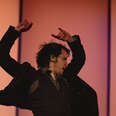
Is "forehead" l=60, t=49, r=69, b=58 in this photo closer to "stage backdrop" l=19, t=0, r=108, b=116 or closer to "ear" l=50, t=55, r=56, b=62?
"ear" l=50, t=55, r=56, b=62

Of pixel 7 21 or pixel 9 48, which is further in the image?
pixel 7 21

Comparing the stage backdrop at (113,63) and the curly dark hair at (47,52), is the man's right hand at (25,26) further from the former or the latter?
the stage backdrop at (113,63)

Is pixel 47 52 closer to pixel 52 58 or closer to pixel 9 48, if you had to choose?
pixel 52 58

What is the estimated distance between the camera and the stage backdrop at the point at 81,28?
6.12ft

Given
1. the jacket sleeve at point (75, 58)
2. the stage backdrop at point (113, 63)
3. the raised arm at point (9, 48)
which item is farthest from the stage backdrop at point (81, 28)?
the raised arm at point (9, 48)

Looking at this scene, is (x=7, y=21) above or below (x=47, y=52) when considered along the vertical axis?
above

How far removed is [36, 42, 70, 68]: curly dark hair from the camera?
3.52 ft

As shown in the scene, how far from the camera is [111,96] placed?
6.06ft

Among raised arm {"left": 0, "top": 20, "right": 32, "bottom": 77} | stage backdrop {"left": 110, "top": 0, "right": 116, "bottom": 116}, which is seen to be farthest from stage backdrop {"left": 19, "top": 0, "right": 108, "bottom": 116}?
raised arm {"left": 0, "top": 20, "right": 32, "bottom": 77}

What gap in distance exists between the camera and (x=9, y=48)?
39.0 inches

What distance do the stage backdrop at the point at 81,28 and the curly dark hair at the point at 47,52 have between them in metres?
0.77

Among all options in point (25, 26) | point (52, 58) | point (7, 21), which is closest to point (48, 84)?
point (52, 58)

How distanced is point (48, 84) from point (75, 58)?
0.19m

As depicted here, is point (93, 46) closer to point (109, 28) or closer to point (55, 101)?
point (109, 28)
